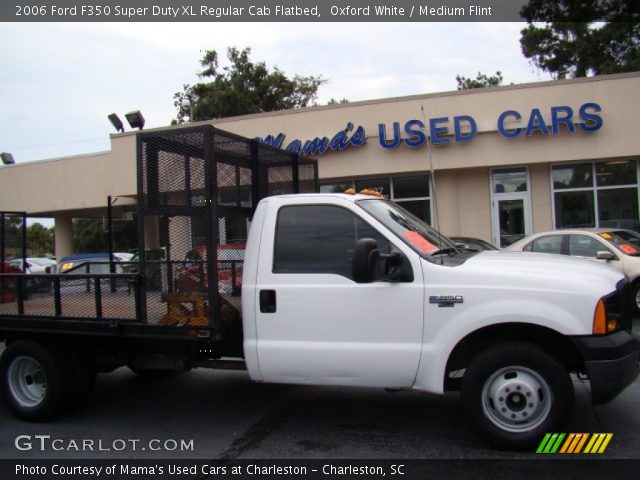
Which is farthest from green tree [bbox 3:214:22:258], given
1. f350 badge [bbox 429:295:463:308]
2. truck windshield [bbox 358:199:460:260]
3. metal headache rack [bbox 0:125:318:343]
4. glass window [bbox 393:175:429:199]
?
glass window [bbox 393:175:429:199]

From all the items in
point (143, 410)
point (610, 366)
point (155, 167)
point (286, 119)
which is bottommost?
point (143, 410)

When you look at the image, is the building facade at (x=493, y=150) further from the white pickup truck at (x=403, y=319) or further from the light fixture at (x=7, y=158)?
the light fixture at (x=7, y=158)

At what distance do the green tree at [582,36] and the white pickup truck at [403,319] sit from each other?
20.1 metres

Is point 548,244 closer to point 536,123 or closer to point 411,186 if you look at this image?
point 536,123

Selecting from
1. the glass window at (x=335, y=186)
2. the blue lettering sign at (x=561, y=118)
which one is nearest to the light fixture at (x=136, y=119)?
the glass window at (x=335, y=186)

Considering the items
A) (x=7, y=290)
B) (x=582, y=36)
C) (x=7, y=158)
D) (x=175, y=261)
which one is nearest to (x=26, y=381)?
(x=7, y=290)

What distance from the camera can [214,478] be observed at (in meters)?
3.88

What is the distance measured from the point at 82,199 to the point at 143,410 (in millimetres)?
18503

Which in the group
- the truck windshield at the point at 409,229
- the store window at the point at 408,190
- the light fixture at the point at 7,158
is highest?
the light fixture at the point at 7,158

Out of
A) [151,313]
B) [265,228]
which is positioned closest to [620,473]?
[265,228]

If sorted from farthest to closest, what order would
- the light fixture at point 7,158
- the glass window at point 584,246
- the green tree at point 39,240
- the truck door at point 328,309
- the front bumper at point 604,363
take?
1. the green tree at point 39,240
2. the light fixture at point 7,158
3. the glass window at point 584,246
4. the truck door at point 328,309
5. the front bumper at point 604,363

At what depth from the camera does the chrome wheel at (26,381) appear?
5.30 meters

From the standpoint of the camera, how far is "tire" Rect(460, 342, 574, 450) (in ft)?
12.7

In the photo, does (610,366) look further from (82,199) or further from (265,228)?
(82,199)
